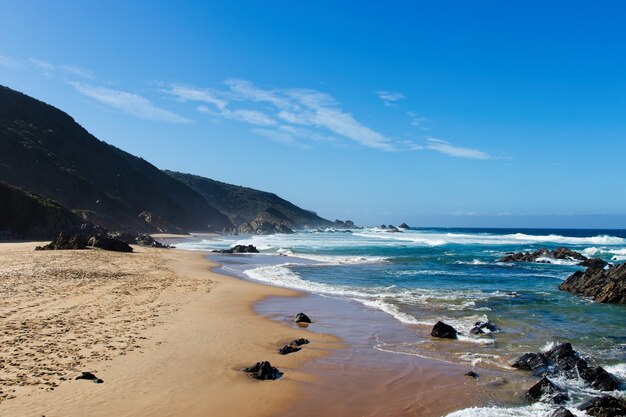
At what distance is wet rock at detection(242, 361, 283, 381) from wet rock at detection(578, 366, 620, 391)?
5.97 meters

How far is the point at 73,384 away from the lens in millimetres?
7176

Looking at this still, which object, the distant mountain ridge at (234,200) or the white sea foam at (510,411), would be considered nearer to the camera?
the white sea foam at (510,411)

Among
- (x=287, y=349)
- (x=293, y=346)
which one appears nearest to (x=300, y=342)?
(x=293, y=346)

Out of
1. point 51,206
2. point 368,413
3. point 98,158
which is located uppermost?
point 98,158

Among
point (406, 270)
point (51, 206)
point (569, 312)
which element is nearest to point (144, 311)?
point (569, 312)

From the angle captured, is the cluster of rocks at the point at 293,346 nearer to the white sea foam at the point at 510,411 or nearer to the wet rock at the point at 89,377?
the wet rock at the point at 89,377

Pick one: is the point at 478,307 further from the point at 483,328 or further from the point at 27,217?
the point at 27,217

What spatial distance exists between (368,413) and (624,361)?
689 cm

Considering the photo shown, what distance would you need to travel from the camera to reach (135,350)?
9.36 meters

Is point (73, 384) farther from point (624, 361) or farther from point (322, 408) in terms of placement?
point (624, 361)

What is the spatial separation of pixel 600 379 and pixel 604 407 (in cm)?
159

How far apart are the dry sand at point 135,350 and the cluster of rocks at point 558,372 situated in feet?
14.0

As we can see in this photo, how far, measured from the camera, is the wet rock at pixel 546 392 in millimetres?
7863

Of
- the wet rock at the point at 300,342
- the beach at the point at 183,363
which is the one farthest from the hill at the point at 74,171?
the wet rock at the point at 300,342
